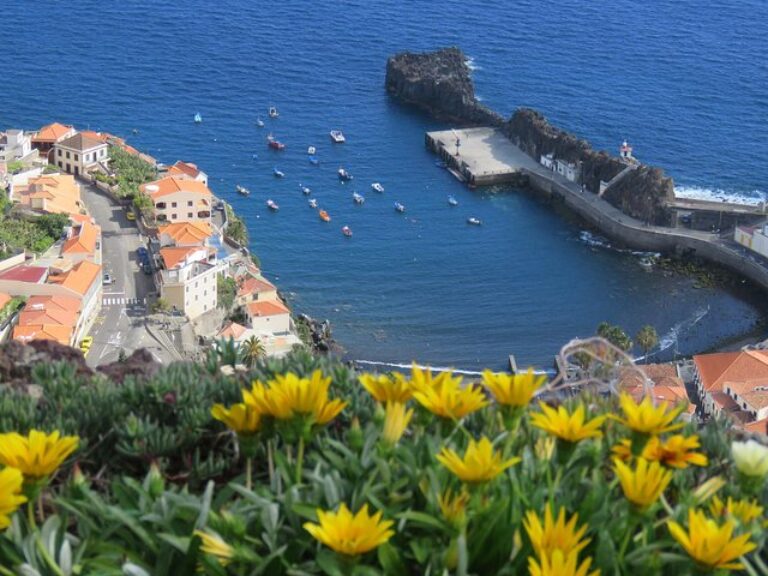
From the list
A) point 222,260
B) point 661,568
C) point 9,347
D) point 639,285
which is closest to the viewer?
point 661,568

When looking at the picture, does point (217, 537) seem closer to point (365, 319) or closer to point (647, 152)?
point (365, 319)

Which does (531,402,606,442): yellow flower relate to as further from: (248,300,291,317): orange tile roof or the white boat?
the white boat

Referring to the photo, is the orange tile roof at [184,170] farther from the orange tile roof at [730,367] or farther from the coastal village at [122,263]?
the orange tile roof at [730,367]

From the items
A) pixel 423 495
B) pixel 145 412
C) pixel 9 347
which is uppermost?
pixel 423 495

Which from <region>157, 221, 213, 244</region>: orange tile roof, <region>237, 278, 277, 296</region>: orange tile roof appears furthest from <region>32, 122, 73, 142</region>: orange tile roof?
<region>237, 278, 277, 296</region>: orange tile roof

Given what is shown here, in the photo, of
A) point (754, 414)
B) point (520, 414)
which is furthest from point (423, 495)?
point (754, 414)

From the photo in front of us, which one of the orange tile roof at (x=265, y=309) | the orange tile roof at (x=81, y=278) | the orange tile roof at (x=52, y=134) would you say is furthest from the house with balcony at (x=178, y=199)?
the orange tile roof at (x=52, y=134)
